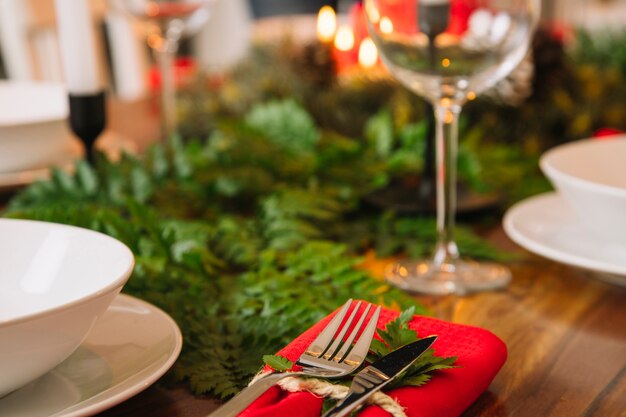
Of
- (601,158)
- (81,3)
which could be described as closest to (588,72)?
(601,158)

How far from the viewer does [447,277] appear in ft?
2.45

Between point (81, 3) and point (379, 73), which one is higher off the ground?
point (81, 3)

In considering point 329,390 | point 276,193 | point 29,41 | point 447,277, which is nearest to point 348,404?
point 329,390

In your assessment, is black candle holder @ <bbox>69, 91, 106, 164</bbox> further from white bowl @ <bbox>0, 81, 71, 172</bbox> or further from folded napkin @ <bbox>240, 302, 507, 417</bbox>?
folded napkin @ <bbox>240, 302, 507, 417</bbox>

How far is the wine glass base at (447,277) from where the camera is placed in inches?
28.5

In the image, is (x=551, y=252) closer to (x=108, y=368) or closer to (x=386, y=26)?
(x=386, y=26)

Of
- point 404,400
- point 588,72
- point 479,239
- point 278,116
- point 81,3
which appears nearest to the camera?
point 404,400

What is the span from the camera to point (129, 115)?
158 cm

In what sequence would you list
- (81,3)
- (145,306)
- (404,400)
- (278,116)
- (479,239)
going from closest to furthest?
1. (404,400)
2. (145,306)
3. (479,239)
4. (81,3)
5. (278,116)

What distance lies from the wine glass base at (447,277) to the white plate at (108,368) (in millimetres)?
270

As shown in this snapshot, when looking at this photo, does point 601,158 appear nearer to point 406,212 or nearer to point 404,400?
point 406,212

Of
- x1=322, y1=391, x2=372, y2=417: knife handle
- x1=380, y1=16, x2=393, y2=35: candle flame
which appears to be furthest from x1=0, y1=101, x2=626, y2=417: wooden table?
x1=380, y1=16, x2=393, y2=35: candle flame

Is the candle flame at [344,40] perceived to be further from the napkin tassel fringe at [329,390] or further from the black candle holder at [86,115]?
the napkin tassel fringe at [329,390]

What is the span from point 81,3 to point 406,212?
47cm
